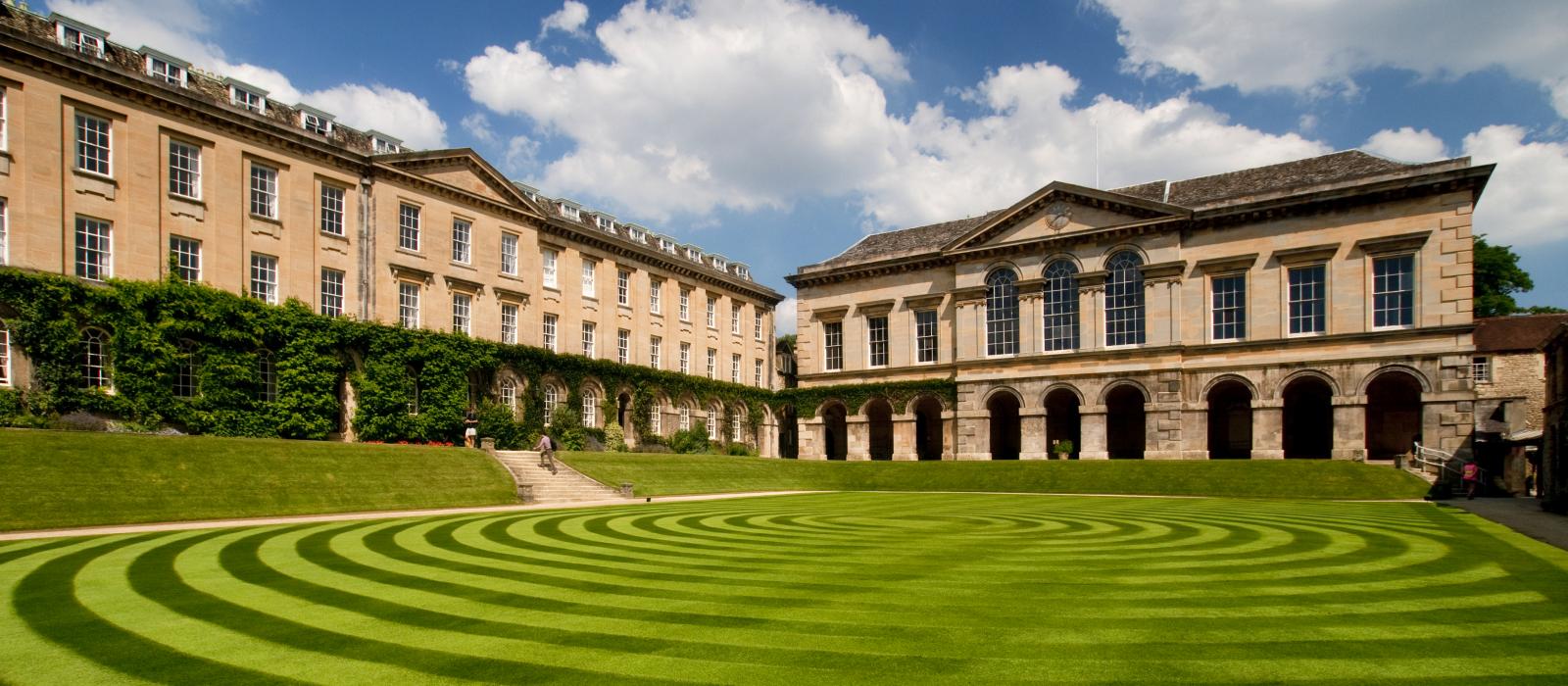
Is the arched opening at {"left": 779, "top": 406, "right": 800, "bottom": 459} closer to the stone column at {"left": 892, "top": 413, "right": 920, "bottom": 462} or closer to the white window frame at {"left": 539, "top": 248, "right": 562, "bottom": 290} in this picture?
the stone column at {"left": 892, "top": 413, "right": 920, "bottom": 462}

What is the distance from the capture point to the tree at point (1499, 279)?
58.3 m

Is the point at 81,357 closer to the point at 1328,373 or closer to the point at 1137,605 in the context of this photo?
the point at 1137,605

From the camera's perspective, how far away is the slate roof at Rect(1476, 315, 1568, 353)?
44875mm

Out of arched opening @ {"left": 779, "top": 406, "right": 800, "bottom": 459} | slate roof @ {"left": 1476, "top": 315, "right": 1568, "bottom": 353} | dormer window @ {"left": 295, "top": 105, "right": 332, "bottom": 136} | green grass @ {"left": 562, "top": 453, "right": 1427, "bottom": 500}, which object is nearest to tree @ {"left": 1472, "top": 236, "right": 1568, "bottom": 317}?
slate roof @ {"left": 1476, "top": 315, "right": 1568, "bottom": 353}

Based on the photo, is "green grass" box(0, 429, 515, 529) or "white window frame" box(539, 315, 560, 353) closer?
"green grass" box(0, 429, 515, 529)

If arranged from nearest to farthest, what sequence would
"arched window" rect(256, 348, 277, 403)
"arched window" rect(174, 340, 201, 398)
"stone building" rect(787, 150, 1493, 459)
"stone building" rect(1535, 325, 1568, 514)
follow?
"stone building" rect(1535, 325, 1568, 514)
"arched window" rect(174, 340, 201, 398)
"arched window" rect(256, 348, 277, 403)
"stone building" rect(787, 150, 1493, 459)

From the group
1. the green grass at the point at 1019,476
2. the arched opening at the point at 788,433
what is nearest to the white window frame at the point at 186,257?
the green grass at the point at 1019,476

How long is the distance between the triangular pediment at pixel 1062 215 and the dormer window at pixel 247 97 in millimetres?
35618

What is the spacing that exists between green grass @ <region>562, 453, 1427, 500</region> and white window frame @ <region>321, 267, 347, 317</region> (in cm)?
1162

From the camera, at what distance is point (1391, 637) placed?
7.48 m

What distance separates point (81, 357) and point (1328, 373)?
50.5 metres

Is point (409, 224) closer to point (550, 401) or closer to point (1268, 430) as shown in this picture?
point (550, 401)

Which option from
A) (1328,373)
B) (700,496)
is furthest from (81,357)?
(1328,373)

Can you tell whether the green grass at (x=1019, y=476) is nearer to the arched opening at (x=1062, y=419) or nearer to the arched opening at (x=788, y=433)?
the arched opening at (x=1062, y=419)
